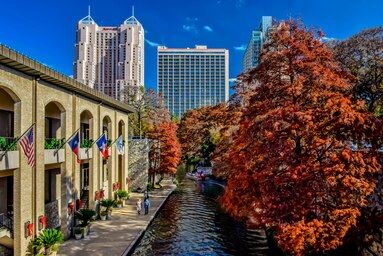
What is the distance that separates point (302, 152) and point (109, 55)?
18168 centimetres

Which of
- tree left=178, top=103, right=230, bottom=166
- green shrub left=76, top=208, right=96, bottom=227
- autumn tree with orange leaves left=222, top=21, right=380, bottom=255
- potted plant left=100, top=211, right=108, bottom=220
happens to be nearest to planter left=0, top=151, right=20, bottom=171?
green shrub left=76, top=208, right=96, bottom=227

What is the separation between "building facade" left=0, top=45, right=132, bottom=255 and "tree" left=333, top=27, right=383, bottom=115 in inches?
711

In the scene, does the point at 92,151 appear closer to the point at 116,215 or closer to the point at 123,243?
the point at 116,215

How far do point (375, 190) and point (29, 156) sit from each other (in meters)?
15.2

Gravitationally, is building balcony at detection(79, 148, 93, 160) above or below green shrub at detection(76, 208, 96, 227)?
above

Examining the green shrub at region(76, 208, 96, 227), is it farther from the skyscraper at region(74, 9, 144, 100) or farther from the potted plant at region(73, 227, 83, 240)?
the skyscraper at region(74, 9, 144, 100)

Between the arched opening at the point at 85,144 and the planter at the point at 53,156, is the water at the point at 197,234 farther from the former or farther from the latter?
the planter at the point at 53,156

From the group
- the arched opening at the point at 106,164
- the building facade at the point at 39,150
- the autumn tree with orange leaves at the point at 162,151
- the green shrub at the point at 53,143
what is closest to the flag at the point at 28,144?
the building facade at the point at 39,150

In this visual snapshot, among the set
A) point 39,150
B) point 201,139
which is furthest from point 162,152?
point 39,150

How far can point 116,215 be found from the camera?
3400 cm

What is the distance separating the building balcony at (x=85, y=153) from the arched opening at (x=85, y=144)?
153 mm

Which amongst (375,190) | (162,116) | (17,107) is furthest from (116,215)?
(162,116)

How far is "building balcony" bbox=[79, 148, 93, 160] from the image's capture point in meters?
28.8

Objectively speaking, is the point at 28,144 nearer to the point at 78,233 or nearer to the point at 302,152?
the point at 78,233
